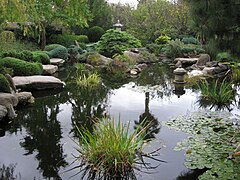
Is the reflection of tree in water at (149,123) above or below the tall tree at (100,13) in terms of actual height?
below

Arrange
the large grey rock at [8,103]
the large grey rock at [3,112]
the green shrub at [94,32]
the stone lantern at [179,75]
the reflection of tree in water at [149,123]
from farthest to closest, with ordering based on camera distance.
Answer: the green shrub at [94,32] < the stone lantern at [179,75] < the large grey rock at [8,103] < the large grey rock at [3,112] < the reflection of tree in water at [149,123]

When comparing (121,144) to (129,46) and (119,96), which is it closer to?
(119,96)

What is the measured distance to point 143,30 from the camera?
1886 cm

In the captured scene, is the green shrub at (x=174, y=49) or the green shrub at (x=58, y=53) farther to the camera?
the green shrub at (x=174, y=49)

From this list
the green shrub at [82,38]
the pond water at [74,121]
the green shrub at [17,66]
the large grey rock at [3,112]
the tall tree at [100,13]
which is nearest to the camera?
the pond water at [74,121]

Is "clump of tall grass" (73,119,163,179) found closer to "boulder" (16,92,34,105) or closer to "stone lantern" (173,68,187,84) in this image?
"boulder" (16,92,34,105)

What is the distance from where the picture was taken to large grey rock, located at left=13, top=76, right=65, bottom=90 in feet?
23.2

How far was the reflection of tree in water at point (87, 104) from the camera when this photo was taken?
5.07 m

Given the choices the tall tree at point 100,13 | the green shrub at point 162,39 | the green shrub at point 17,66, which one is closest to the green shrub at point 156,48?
the green shrub at point 162,39

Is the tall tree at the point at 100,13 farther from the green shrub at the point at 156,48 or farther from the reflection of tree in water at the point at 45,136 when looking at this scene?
the reflection of tree in water at the point at 45,136

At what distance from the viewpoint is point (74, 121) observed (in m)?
5.01

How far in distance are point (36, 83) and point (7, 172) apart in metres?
4.37

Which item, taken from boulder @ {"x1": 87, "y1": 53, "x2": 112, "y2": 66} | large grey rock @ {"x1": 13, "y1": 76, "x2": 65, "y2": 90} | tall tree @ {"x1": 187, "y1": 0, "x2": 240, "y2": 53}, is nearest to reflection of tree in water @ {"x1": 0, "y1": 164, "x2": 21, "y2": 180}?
tall tree @ {"x1": 187, "y1": 0, "x2": 240, "y2": 53}

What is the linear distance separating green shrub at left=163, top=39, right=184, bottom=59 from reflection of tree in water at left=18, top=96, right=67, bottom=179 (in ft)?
32.7
